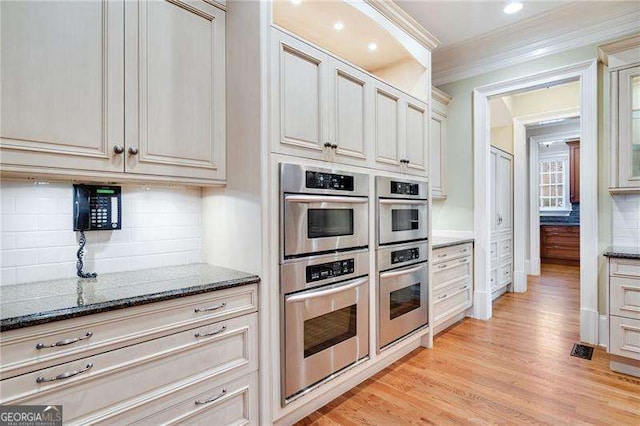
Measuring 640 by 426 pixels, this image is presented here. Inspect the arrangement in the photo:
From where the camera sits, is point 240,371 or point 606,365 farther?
point 606,365

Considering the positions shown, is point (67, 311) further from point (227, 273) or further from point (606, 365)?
point (606, 365)

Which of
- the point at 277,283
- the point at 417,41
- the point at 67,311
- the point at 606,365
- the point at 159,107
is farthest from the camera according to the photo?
the point at 417,41

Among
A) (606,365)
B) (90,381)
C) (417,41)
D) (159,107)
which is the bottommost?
(606,365)

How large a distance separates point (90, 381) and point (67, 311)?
283mm

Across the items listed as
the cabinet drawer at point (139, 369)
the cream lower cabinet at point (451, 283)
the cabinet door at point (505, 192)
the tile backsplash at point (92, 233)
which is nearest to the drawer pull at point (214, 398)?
the cabinet drawer at point (139, 369)

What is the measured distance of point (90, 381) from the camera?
1.20 m

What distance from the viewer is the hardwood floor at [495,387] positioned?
6.57 feet

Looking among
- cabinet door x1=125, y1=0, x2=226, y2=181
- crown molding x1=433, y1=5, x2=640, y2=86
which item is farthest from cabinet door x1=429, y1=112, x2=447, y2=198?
cabinet door x1=125, y1=0, x2=226, y2=181

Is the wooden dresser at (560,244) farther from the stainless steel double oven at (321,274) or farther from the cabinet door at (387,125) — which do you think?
the stainless steel double oven at (321,274)

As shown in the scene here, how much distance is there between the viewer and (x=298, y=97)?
1886 mm

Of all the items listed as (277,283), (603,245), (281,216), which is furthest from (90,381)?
(603,245)

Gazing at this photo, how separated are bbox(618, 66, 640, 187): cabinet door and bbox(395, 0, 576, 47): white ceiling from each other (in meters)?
0.83

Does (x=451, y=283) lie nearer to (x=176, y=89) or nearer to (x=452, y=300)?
(x=452, y=300)

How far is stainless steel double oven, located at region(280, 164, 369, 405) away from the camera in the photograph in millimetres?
1802
